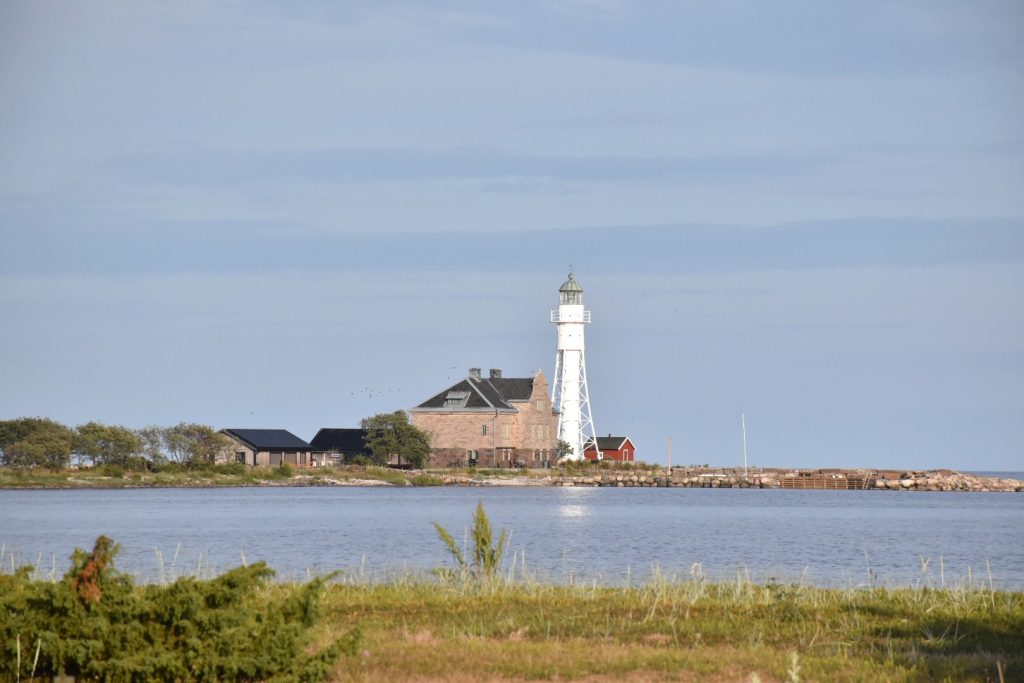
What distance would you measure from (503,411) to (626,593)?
75839 millimetres

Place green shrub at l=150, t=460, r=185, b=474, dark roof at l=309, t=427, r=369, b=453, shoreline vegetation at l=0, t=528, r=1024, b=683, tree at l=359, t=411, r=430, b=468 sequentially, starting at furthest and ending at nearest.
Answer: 1. dark roof at l=309, t=427, r=369, b=453
2. tree at l=359, t=411, r=430, b=468
3. green shrub at l=150, t=460, r=185, b=474
4. shoreline vegetation at l=0, t=528, r=1024, b=683

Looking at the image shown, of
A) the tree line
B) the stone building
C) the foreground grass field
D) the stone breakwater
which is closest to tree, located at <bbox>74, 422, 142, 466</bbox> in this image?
the tree line

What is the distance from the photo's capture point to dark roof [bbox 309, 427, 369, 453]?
100 m

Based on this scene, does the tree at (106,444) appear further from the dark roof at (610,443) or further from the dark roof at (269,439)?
the dark roof at (610,443)

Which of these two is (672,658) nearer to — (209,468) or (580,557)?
(580,557)

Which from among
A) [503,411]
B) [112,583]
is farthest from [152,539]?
[503,411]

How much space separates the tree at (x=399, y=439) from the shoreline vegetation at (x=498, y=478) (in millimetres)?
1386

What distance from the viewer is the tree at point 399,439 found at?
9494cm

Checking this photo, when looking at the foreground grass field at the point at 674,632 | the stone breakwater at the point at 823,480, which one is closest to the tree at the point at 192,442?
the stone breakwater at the point at 823,480

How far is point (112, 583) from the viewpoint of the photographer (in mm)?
12539

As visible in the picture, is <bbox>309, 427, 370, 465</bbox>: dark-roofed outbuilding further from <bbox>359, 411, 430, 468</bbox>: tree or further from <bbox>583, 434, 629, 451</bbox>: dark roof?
<bbox>583, 434, 629, 451</bbox>: dark roof

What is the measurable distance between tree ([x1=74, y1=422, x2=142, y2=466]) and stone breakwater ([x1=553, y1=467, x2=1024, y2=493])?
115 feet

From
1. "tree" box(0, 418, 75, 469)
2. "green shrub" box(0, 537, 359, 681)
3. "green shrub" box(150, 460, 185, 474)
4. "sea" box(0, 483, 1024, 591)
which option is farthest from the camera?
"green shrub" box(150, 460, 185, 474)

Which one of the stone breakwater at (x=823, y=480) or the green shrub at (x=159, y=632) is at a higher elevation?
the stone breakwater at (x=823, y=480)
